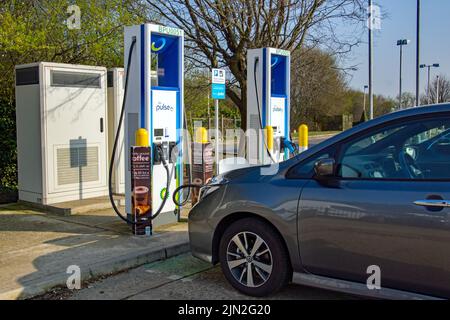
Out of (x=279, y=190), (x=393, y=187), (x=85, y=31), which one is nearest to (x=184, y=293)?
(x=279, y=190)

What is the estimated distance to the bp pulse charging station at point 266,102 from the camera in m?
8.88

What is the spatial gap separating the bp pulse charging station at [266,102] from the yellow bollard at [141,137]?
3010mm

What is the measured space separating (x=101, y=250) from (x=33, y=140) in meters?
3.06

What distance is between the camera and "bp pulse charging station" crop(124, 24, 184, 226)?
6422 millimetres

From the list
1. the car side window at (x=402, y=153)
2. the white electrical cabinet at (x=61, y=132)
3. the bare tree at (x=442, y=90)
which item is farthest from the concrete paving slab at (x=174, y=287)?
the bare tree at (x=442, y=90)

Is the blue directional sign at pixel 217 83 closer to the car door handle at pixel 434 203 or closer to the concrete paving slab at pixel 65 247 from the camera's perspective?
the concrete paving slab at pixel 65 247

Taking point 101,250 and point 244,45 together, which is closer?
point 101,250

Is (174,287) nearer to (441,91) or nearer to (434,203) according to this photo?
(434,203)

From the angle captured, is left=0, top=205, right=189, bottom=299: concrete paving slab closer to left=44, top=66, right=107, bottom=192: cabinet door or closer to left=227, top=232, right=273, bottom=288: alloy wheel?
left=44, top=66, right=107, bottom=192: cabinet door

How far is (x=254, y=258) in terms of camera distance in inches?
172

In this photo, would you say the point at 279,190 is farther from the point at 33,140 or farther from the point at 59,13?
the point at 59,13

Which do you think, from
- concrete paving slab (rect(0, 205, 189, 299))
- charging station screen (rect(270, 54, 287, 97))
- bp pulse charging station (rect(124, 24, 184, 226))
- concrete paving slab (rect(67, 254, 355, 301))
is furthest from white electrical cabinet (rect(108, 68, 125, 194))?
concrete paving slab (rect(67, 254, 355, 301))

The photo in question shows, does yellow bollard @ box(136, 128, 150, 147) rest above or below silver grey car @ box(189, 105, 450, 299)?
above

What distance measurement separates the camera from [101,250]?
222 inches
